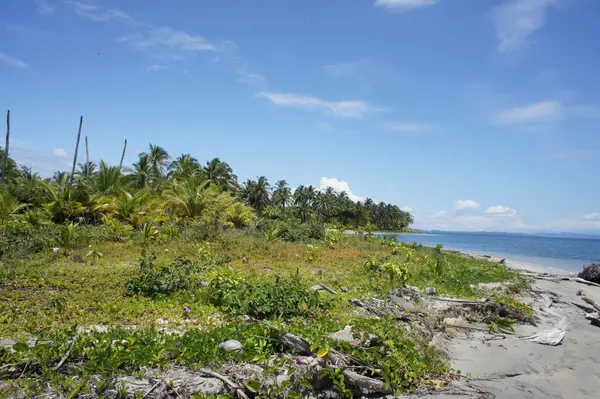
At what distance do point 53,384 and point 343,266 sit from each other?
1149 centimetres

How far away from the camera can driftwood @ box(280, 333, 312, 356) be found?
486 centimetres

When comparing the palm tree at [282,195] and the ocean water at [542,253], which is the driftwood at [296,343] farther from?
the palm tree at [282,195]

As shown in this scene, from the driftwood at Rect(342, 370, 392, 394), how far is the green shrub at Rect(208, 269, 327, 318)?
2.25 metres

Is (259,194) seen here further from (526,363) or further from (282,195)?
(526,363)

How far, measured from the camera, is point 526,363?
241 inches

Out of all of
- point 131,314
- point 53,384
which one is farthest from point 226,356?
point 131,314

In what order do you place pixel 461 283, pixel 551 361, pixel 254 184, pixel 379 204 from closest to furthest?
pixel 551 361
pixel 461 283
pixel 254 184
pixel 379 204

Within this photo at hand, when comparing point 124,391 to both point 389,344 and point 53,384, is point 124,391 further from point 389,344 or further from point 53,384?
point 389,344

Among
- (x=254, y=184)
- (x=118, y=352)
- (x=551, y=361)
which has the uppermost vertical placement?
(x=254, y=184)

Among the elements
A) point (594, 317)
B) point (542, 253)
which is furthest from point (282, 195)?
point (594, 317)

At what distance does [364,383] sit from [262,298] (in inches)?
115

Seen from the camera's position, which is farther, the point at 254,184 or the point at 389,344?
the point at 254,184

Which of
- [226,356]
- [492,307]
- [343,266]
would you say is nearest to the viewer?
[226,356]

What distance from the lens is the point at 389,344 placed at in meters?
5.05
